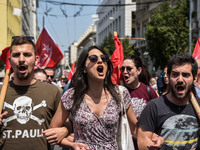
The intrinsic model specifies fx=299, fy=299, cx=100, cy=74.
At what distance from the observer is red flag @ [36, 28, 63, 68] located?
7695mm

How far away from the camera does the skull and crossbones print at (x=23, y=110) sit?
113 inches

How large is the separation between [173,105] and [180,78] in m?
0.26

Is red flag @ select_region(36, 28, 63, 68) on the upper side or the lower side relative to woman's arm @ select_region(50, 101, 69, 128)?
upper

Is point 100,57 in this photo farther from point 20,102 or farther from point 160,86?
point 160,86

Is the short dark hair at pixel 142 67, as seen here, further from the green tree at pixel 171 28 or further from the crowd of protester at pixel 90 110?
the green tree at pixel 171 28

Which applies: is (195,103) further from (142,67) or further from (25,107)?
(142,67)

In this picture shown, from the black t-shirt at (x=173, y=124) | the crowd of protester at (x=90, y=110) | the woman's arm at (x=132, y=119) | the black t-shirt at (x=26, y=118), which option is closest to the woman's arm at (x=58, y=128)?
the crowd of protester at (x=90, y=110)

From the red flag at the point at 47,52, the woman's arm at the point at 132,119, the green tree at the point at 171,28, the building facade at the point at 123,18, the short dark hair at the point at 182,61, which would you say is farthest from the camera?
the building facade at the point at 123,18

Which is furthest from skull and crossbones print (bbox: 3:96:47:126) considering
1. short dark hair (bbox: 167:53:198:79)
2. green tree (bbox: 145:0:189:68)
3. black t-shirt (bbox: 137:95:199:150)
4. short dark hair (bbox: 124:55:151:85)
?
green tree (bbox: 145:0:189:68)

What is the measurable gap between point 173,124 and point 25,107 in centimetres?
141

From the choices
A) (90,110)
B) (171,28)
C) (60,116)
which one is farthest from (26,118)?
(171,28)

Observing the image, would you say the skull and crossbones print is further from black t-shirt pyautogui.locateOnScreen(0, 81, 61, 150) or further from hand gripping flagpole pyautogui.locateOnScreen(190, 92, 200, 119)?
hand gripping flagpole pyautogui.locateOnScreen(190, 92, 200, 119)

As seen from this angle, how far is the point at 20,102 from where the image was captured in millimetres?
2898

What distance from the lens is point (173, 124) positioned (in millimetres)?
2693
